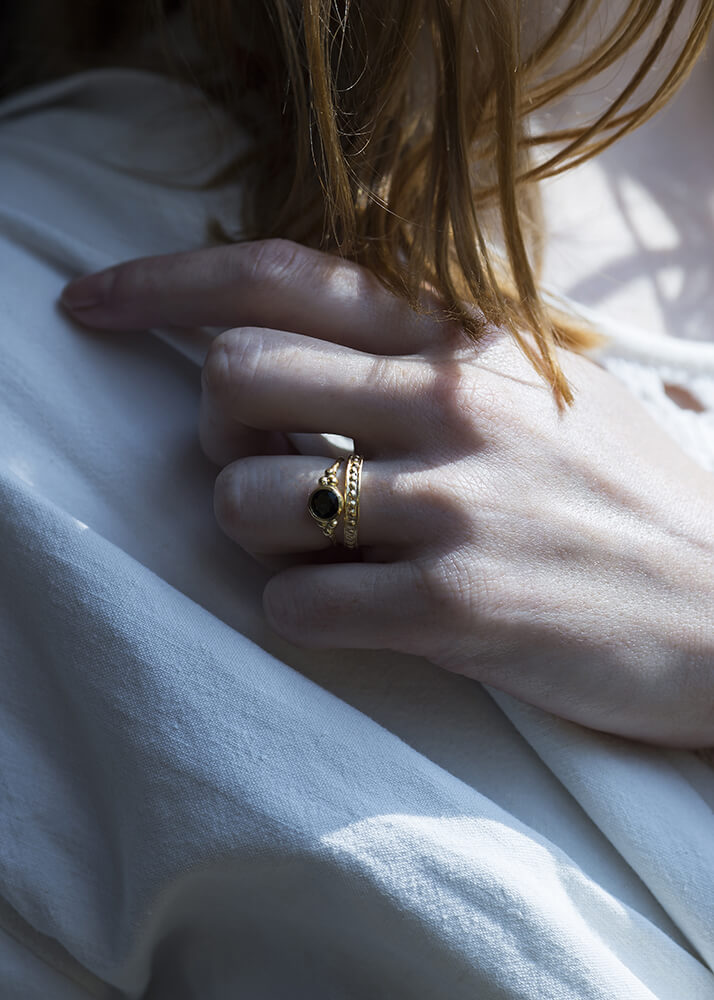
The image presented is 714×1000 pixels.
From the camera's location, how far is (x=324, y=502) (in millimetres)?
585

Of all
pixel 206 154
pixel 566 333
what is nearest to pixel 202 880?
pixel 566 333

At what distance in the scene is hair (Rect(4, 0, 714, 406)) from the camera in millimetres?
617

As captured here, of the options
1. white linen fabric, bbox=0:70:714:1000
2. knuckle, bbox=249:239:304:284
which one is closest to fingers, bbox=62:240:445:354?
knuckle, bbox=249:239:304:284

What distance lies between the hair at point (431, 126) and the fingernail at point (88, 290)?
0.14m

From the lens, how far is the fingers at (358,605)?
58 cm

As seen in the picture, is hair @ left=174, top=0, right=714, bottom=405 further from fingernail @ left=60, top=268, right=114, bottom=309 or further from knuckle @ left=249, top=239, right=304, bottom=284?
fingernail @ left=60, top=268, right=114, bottom=309

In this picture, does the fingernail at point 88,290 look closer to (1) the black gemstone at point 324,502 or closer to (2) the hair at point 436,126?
(2) the hair at point 436,126

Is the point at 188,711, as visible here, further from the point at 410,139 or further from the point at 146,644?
the point at 410,139

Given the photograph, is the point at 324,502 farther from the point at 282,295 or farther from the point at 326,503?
the point at 282,295

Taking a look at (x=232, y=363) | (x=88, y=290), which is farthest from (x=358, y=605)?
(x=88, y=290)

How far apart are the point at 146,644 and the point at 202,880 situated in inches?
6.1

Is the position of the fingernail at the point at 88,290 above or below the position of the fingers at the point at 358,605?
above

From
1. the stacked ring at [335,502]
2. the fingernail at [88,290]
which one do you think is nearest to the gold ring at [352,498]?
the stacked ring at [335,502]

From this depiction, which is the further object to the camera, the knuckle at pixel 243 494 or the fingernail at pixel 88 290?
the fingernail at pixel 88 290
